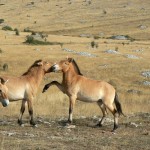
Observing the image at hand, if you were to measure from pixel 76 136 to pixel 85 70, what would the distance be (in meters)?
24.6

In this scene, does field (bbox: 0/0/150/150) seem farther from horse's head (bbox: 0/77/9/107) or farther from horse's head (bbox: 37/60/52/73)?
horse's head (bbox: 37/60/52/73)

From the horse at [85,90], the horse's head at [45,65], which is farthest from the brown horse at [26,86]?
the horse at [85,90]

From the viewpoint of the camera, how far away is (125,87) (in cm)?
3231

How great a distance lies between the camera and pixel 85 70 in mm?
36656

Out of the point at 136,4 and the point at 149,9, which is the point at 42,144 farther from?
the point at 136,4

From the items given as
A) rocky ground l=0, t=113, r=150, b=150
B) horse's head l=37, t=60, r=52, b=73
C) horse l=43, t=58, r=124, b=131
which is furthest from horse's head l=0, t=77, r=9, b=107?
horse's head l=37, t=60, r=52, b=73

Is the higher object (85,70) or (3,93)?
(3,93)

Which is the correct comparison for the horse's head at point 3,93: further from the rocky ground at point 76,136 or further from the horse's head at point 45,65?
the horse's head at point 45,65

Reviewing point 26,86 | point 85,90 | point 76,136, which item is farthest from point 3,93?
point 85,90

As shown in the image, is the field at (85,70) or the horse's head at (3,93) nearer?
the field at (85,70)

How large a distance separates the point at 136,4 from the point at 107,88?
111 m

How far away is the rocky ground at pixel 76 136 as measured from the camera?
10.6 metres

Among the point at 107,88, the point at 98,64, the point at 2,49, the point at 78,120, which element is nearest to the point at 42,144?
the point at 107,88

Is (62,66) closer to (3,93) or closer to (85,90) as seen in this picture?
(85,90)
